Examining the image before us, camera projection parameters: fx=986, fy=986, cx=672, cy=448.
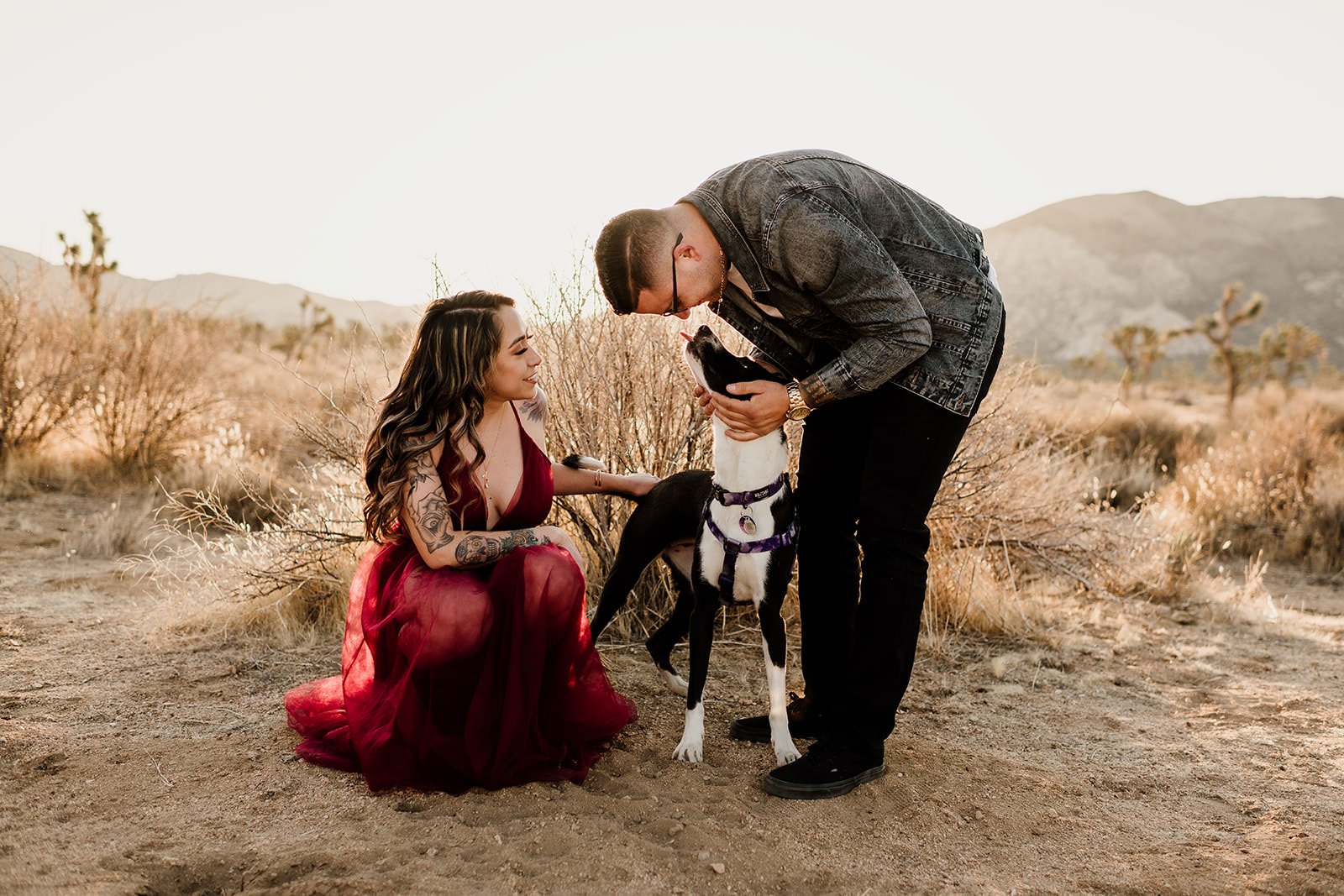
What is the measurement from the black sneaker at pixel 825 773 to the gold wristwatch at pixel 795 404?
1003mm

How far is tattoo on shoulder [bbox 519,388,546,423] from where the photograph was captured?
3303 mm

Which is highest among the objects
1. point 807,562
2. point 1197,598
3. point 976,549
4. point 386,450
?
point 386,450

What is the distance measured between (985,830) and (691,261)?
1827mm

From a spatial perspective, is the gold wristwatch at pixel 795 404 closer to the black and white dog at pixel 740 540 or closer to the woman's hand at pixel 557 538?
the black and white dog at pixel 740 540

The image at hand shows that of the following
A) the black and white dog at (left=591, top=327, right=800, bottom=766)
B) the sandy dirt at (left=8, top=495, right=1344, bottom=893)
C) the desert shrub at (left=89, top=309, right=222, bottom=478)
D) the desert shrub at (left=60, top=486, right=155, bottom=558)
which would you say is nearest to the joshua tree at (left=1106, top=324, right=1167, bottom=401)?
the desert shrub at (left=89, top=309, right=222, bottom=478)

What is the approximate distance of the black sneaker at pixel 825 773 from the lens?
290 cm

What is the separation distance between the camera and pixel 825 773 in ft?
9.57

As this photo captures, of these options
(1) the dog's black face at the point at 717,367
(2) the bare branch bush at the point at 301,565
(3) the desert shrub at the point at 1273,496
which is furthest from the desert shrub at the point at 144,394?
(3) the desert shrub at the point at 1273,496

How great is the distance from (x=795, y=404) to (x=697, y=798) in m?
1.23

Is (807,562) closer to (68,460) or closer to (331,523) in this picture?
(331,523)

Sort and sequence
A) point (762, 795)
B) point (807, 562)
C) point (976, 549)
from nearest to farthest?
point (762, 795) < point (807, 562) < point (976, 549)

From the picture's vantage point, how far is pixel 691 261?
2.72 metres

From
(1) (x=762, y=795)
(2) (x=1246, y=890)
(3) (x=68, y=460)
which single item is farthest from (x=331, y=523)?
(3) (x=68, y=460)

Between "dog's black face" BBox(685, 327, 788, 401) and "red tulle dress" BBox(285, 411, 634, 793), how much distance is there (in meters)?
0.71
